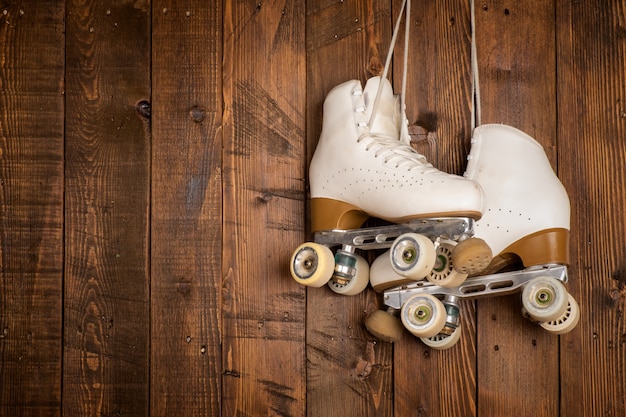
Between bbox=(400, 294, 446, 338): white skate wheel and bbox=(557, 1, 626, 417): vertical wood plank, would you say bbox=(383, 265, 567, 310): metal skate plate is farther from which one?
bbox=(557, 1, 626, 417): vertical wood plank

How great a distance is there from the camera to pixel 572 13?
1.24 meters

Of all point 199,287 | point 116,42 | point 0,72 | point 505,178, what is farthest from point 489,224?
point 0,72

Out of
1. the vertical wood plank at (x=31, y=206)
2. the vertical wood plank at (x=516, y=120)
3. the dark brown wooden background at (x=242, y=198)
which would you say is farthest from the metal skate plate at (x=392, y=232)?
the vertical wood plank at (x=31, y=206)

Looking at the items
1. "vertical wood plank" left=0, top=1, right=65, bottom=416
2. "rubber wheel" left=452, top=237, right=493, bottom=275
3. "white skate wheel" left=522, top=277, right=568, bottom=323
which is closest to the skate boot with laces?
"rubber wheel" left=452, top=237, right=493, bottom=275

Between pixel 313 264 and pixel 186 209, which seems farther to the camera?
pixel 186 209

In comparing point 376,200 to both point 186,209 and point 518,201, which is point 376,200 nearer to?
point 518,201

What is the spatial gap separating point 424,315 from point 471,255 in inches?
5.5

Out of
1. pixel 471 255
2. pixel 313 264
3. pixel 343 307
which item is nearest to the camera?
pixel 471 255

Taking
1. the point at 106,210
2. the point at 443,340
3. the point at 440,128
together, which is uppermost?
the point at 440,128

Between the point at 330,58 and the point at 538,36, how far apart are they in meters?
0.38

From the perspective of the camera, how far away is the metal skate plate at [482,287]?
1.06m

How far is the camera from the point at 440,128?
4.03ft

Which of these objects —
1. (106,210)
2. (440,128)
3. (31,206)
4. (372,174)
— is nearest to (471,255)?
(372,174)

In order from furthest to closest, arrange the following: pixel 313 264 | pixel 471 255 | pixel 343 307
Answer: pixel 343 307, pixel 313 264, pixel 471 255
